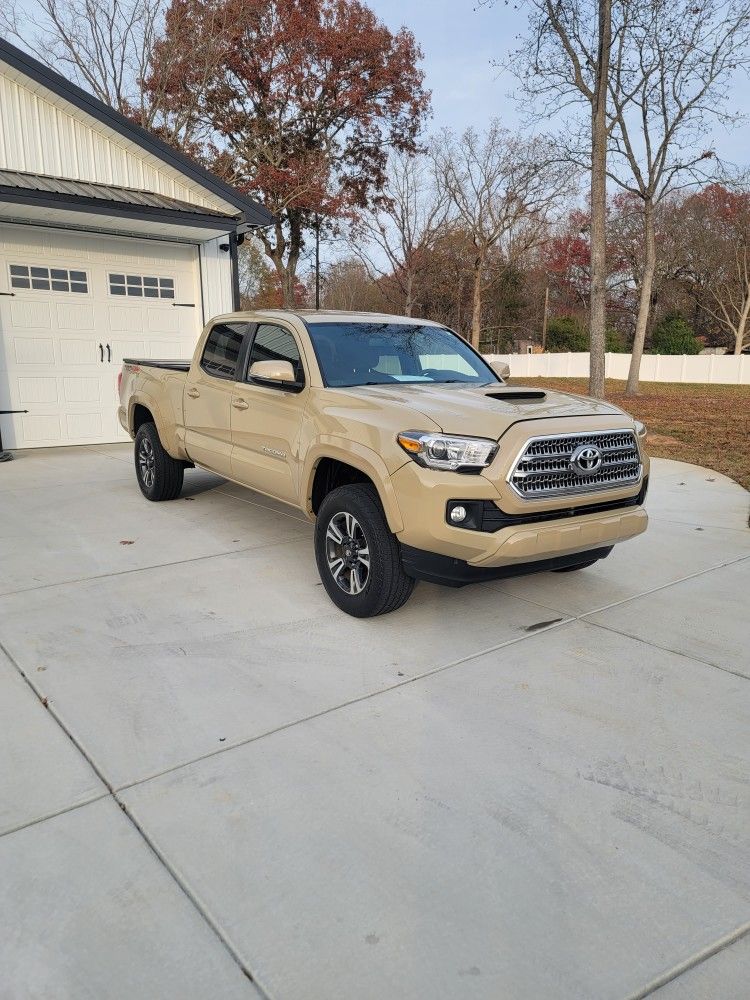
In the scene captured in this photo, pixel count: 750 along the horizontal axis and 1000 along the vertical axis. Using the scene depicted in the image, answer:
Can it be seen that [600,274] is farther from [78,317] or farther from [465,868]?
[465,868]

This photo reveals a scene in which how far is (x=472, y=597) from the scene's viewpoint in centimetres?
462

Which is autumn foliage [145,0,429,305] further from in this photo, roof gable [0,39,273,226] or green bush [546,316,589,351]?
green bush [546,316,589,351]

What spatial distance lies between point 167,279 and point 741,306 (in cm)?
3928

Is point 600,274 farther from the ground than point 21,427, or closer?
farther from the ground

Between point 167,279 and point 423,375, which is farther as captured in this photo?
point 167,279

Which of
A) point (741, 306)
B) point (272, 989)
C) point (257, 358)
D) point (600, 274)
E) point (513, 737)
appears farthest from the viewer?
point (741, 306)

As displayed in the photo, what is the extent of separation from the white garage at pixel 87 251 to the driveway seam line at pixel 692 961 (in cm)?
1006

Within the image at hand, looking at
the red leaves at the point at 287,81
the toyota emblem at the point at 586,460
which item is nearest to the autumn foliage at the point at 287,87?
the red leaves at the point at 287,81

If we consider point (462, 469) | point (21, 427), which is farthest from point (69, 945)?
point (21, 427)

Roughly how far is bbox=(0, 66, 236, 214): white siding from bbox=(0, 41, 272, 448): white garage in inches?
0.6

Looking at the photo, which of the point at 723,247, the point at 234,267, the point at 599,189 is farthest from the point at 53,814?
the point at 723,247

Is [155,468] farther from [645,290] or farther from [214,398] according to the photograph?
[645,290]

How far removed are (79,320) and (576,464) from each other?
29.9 feet

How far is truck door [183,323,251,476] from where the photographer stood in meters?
5.69
